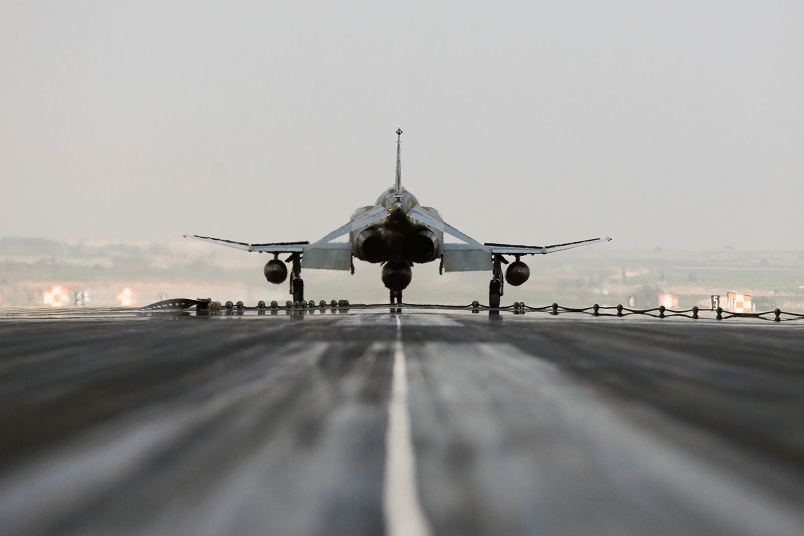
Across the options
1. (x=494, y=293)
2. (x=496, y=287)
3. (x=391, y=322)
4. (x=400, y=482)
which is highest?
(x=496, y=287)

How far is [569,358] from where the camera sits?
11.1 metres

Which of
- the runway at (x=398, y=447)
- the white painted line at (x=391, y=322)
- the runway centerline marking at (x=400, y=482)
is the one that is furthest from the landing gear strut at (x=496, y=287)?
the runway centerline marking at (x=400, y=482)

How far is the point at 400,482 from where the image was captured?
369 centimetres

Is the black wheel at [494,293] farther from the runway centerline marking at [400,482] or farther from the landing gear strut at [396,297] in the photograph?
the runway centerline marking at [400,482]

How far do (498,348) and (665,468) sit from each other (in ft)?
28.6

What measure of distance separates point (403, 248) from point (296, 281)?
10.3 meters

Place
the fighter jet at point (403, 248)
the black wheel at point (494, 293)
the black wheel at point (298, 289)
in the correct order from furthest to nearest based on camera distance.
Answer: the black wheel at point (298, 289)
the black wheel at point (494, 293)
the fighter jet at point (403, 248)

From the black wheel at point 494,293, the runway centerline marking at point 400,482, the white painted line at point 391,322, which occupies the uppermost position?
the black wheel at point 494,293

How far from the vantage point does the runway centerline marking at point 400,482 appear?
116 inches

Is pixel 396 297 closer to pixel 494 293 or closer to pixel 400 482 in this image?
pixel 494 293

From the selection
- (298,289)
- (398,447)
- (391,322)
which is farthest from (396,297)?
(398,447)

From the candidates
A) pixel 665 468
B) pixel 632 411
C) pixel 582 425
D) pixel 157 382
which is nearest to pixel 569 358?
pixel 632 411

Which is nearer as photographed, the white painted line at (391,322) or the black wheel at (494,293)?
the white painted line at (391,322)

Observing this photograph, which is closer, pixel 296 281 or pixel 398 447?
pixel 398 447
